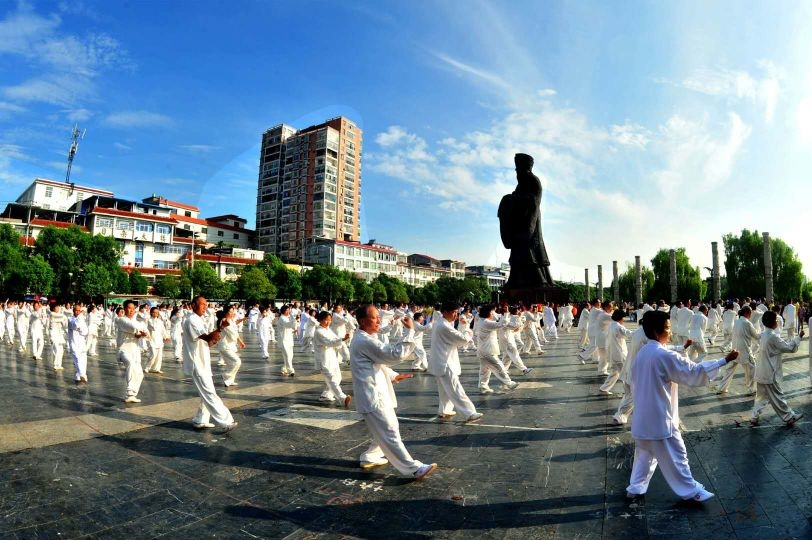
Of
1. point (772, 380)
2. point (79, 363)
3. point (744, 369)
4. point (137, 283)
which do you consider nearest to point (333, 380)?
point (772, 380)

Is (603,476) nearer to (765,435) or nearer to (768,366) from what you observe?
(765,435)

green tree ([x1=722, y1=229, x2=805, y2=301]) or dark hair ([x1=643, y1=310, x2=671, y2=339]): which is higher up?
green tree ([x1=722, y1=229, x2=805, y2=301])

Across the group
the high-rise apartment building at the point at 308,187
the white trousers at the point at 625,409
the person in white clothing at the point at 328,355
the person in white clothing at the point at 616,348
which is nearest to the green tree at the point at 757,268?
the person in white clothing at the point at 616,348

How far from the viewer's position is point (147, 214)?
63.1 m

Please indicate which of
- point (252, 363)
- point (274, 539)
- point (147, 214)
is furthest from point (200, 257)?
point (274, 539)

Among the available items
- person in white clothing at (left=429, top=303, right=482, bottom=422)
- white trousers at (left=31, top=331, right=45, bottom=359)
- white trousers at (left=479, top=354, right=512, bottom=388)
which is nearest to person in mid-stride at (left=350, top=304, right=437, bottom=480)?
person in white clothing at (left=429, top=303, right=482, bottom=422)

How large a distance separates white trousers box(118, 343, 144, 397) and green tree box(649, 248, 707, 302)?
64.3 metres

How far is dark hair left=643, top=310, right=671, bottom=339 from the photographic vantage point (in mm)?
4340

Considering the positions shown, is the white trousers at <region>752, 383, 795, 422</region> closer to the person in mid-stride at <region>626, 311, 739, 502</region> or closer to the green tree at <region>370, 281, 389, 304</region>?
the person in mid-stride at <region>626, 311, 739, 502</region>

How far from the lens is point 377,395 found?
4852mm

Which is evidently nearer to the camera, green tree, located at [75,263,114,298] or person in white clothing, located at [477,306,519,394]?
person in white clothing, located at [477,306,519,394]

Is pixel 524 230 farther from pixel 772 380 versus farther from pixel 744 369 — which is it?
pixel 772 380

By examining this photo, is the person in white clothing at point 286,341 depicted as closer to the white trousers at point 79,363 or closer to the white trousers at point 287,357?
the white trousers at point 287,357

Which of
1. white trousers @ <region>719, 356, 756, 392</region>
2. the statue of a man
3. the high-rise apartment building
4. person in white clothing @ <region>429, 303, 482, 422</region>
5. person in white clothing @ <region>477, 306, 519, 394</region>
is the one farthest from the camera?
the high-rise apartment building
